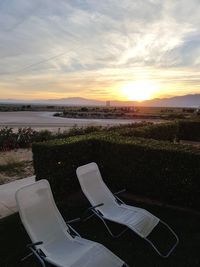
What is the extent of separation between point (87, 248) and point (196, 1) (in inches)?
285

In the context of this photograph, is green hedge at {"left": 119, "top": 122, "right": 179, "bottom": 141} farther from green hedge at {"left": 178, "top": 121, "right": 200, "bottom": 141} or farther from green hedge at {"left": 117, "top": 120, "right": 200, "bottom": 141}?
green hedge at {"left": 178, "top": 121, "right": 200, "bottom": 141}

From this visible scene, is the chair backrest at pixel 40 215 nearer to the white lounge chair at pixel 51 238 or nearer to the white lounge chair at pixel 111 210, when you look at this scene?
the white lounge chair at pixel 51 238

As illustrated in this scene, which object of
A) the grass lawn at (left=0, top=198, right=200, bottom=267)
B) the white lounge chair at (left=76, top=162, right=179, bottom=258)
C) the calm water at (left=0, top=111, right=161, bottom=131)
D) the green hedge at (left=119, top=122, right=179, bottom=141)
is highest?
the green hedge at (left=119, top=122, right=179, bottom=141)

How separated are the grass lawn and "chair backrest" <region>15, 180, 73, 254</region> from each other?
1.37 feet

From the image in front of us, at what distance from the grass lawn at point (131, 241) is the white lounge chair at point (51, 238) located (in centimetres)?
Answer: 42

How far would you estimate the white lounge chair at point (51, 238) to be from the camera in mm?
3211

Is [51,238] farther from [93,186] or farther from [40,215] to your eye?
[93,186]

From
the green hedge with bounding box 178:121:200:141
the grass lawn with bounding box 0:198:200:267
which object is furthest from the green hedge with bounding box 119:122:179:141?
the grass lawn with bounding box 0:198:200:267

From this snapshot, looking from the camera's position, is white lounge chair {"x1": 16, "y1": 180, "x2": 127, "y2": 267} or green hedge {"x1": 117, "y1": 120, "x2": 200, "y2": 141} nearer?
white lounge chair {"x1": 16, "y1": 180, "x2": 127, "y2": 267}

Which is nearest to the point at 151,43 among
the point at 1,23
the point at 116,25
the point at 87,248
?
the point at 116,25

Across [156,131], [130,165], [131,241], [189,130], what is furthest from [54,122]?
[131,241]

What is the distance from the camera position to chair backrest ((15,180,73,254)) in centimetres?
354

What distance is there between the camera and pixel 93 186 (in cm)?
492

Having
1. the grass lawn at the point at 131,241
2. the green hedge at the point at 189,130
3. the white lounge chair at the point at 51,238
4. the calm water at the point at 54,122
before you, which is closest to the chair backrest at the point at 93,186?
the grass lawn at the point at 131,241
